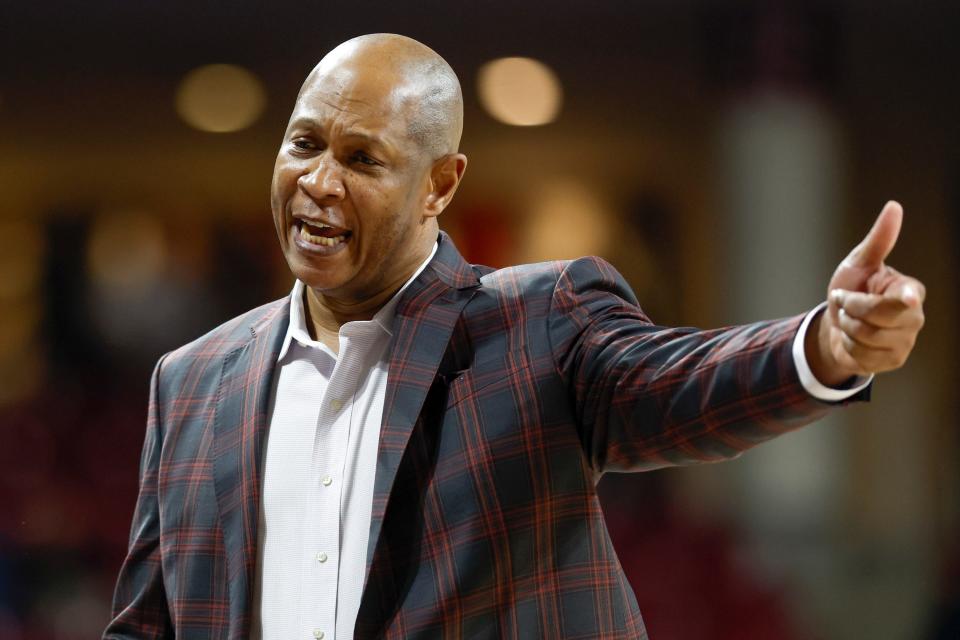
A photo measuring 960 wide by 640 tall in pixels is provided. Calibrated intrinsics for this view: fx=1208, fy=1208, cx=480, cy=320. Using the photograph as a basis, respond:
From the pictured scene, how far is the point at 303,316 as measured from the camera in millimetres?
1391

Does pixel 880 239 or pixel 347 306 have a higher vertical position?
pixel 880 239

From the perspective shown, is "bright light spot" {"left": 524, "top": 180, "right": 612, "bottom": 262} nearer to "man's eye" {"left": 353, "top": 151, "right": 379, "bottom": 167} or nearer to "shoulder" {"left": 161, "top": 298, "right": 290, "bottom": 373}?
"shoulder" {"left": 161, "top": 298, "right": 290, "bottom": 373}

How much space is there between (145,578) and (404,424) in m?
0.41

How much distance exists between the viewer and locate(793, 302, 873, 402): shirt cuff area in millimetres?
980

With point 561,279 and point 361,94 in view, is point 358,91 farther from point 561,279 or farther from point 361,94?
point 561,279

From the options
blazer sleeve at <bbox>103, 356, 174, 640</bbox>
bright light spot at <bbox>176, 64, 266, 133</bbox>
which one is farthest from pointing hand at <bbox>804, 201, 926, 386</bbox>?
bright light spot at <bbox>176, 64, 266, 133</bbox>

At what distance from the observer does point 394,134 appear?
4.17ft

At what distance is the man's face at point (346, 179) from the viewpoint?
4.12 ft

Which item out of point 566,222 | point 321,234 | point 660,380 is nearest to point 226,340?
point 321,234

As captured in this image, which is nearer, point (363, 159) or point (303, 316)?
point (363, 159)

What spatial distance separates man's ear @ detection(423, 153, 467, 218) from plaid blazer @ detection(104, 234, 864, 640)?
71mm

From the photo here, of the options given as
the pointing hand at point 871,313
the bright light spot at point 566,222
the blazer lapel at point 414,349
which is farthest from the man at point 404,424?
the bright light spot at point 566,222

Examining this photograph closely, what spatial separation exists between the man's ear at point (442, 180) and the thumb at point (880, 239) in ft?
1.67

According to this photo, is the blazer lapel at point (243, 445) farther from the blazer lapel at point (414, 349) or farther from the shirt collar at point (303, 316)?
the blazer lapel at point (414, 349)
